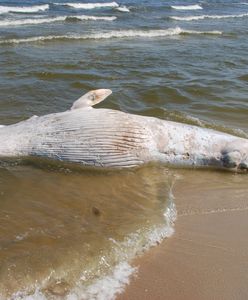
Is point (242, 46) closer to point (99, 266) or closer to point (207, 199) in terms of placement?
point (207, 199)

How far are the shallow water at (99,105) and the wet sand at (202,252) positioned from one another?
0.16m

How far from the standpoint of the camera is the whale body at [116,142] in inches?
237

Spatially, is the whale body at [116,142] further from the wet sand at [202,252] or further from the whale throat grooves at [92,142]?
the wet sand at [202,252]

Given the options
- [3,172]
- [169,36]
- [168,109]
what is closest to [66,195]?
[3,172]

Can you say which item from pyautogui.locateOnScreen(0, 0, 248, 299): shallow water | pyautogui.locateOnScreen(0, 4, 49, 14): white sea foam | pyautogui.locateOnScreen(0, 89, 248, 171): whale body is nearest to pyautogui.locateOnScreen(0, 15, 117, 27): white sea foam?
pyautogui.locateOnScreen(0, 0, 248, 299): shallow water

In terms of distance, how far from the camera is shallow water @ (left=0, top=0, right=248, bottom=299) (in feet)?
14.0

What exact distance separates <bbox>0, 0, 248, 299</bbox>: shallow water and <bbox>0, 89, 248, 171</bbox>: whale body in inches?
7.0

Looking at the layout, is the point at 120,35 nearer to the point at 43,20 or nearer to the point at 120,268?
the point at 43,20

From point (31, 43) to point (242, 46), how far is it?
19.9 feet

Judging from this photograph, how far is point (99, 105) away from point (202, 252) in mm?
4318

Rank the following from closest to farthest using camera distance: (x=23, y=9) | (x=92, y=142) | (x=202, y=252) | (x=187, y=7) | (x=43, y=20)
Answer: (x=202, y=252) < (x=92, y=142) < (x=43, y=20) < (x=23, y=9) < (x=187, y=7)

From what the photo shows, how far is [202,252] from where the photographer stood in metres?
4.55

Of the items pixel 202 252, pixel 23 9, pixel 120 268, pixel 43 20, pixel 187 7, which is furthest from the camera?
pixel 187 7

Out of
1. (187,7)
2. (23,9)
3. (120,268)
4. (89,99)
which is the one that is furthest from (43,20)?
(120,268)
